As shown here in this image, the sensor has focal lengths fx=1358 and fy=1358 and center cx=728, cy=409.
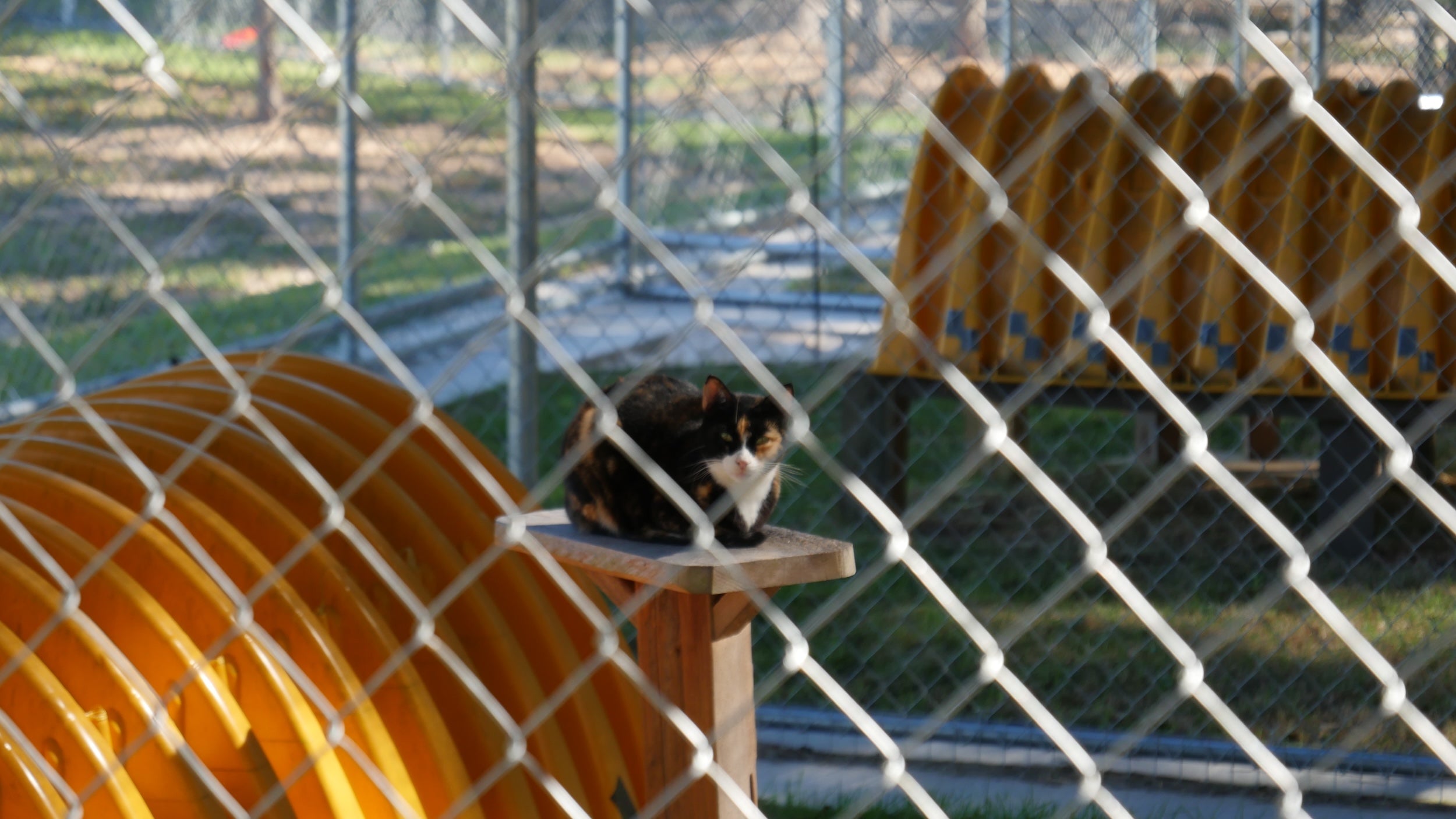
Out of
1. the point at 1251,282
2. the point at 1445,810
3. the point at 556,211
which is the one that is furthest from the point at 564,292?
the point at 1445,810

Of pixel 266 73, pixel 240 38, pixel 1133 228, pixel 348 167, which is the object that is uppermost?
pixel 240 38

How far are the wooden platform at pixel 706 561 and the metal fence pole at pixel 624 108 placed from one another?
125 inches

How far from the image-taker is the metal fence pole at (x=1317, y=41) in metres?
5.29

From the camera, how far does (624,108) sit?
266 inches

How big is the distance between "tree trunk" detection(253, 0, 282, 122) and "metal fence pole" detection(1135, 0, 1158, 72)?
4.49 meters

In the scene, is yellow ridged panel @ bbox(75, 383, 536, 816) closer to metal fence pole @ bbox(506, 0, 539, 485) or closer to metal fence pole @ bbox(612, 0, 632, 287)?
metal fence pole @ bbox(506, 0, 539, 485)

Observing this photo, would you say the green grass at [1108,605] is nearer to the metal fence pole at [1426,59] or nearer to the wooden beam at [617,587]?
the metal fence pole at [1426,59]

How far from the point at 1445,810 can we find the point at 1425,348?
75.2 inches

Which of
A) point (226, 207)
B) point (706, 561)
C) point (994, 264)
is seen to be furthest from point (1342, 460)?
Result: point (226, 207)

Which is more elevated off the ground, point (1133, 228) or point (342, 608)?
point (342, 608)

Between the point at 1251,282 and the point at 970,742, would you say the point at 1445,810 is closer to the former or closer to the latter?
the point at 970,742

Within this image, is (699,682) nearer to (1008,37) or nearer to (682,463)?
(682,463)

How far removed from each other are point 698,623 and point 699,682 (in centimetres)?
11

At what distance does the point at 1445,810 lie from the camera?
145 inches
